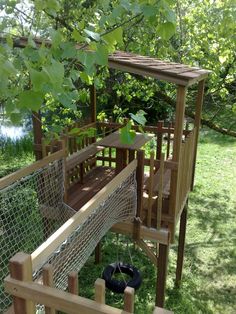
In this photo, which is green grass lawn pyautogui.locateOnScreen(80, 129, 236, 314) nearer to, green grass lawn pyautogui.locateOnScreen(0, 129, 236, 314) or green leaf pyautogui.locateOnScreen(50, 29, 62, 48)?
green grass lawn pyautogui.locateOnScreen(0, 129, 236, 314)

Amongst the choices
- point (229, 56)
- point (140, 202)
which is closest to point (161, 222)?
point (140, 202)

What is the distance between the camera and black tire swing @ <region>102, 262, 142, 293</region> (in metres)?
4.64

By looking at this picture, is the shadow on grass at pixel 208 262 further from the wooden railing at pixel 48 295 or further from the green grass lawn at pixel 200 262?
the wooden railing at pixel 48 295

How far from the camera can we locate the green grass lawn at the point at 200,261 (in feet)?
16.1

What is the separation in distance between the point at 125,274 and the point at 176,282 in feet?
2.54

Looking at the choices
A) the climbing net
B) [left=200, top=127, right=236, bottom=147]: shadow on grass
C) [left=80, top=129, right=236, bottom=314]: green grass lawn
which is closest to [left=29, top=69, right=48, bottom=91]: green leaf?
the climbing net

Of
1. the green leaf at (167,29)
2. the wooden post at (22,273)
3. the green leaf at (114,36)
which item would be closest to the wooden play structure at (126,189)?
the wooden post at (22,273)

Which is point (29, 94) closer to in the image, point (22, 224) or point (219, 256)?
point (22, 224)

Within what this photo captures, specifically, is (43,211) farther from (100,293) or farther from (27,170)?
(100,293)

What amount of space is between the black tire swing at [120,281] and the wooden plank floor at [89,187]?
1096 millimetres

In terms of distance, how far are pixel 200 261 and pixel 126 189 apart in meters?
3.11

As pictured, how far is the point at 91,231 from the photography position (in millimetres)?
2717

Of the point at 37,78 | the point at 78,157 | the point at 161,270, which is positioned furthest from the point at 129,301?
the point at 78,157

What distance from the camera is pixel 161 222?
3.97 metres
